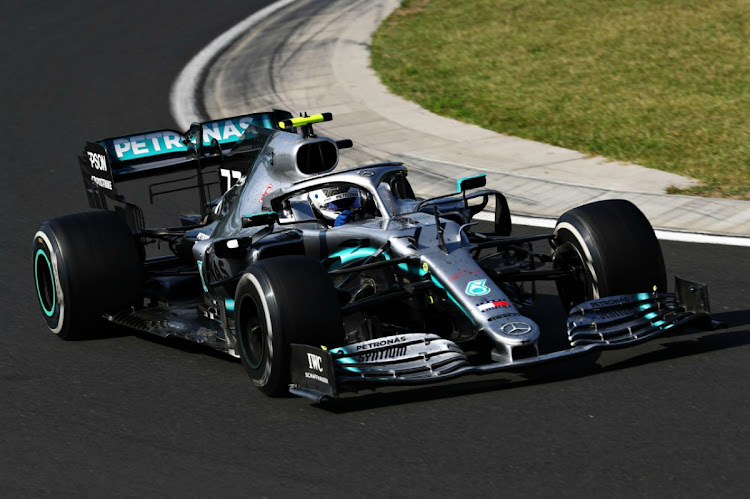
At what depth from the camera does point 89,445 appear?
7.33m

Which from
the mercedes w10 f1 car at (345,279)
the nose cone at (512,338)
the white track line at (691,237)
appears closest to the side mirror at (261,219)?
the mercedes w10 f1 car at (345,279)

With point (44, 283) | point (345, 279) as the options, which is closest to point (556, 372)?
point (345, 279)

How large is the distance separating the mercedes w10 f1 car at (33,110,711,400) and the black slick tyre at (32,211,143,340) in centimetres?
1

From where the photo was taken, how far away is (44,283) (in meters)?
9.76

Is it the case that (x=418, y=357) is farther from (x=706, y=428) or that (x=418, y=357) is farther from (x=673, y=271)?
(x=673, y=271)

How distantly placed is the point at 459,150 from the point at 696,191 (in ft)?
10.3

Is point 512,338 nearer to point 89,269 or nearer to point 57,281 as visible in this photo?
point 89,269

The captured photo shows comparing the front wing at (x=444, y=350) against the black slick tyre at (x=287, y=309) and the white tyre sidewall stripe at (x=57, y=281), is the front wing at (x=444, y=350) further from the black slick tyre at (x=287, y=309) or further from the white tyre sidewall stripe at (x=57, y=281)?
the white tyre sidewall stripe at (x=57, y=281)

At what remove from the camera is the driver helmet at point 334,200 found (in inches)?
360

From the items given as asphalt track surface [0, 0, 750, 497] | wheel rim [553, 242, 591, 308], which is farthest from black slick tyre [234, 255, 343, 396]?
wheel rim [553, 242, 591, 308]

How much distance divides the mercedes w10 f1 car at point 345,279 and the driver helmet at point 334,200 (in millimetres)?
10

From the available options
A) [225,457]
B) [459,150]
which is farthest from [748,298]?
[459,150]

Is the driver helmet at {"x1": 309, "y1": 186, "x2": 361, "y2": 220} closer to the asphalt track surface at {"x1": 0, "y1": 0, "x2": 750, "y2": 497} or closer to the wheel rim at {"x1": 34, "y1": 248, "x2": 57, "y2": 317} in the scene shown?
the asphalt track surface at {"x1": 0, "y1": 0, "x2": 750, "y2": 497}

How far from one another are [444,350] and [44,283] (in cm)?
375
